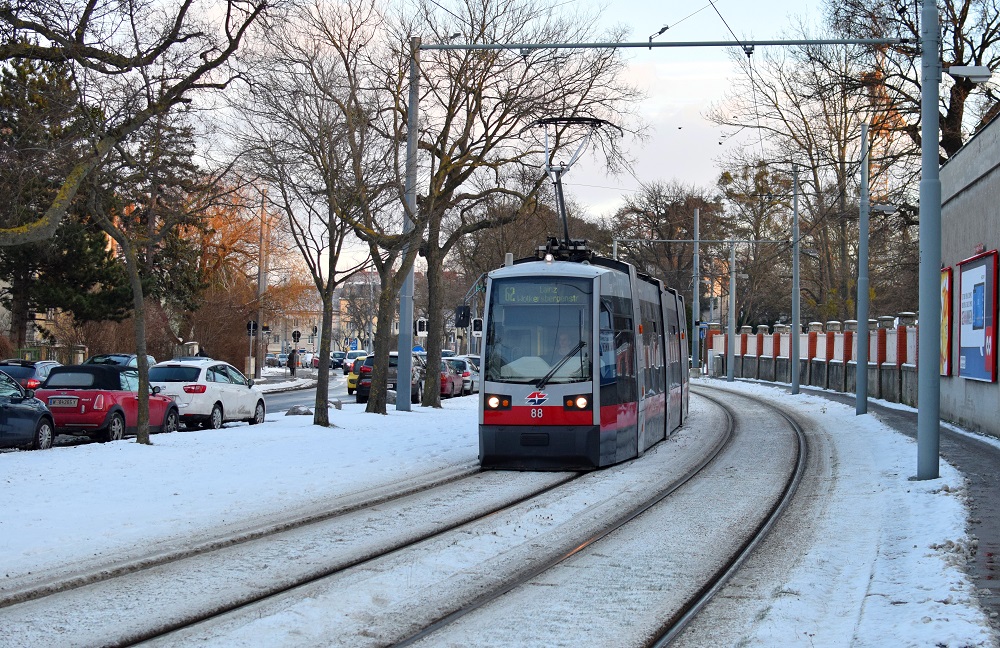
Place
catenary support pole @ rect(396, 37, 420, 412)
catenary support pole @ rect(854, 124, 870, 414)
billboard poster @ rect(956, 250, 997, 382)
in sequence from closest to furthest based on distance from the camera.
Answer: billboard poster @ rect(956, 250, 997, 382) < catenary support pole @ rect(396, 37, 420, 412) < catenary support pole @ rect(854, 124, 870, 414)

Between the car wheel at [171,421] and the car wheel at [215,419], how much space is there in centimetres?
176

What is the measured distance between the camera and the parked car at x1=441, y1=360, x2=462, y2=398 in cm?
3972

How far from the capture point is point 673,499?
1316cm

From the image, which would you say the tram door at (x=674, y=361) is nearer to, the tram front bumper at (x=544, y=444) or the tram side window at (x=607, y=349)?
the tram side window at (x=607, y=349)

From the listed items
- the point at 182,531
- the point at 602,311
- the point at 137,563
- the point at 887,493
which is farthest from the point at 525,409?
the point at 137,563

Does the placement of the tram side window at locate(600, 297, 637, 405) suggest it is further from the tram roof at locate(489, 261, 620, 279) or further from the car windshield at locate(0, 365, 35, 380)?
the car windshield at locate(0, 365, 35, 380)

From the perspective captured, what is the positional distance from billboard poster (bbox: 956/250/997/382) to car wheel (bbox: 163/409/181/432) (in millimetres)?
15305

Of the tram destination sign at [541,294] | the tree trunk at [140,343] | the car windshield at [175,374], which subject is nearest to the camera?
the tram destination sign at [541,294]

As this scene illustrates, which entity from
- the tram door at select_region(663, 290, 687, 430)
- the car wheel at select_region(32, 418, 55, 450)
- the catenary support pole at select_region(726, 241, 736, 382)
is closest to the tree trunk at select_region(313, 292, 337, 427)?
the car wheel at select_region(32, 418, 55, 450)

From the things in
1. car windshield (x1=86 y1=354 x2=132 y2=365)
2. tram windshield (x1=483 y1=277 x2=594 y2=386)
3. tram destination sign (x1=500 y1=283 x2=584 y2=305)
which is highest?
tram destination sign (x1=500 y1=283 x2=584 y2=305)

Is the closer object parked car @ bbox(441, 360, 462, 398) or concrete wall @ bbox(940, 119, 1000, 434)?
concrete wall @ bbox(940, 119, 1000, 434)

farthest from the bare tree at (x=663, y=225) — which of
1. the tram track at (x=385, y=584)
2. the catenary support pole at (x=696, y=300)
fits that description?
the tram track at (x=385, y=584)

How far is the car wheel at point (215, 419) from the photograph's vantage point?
2445cm

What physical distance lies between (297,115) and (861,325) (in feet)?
48.2
